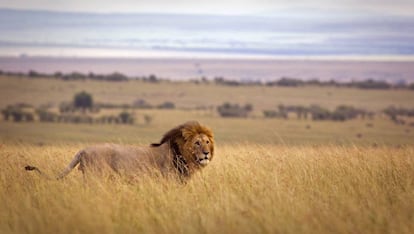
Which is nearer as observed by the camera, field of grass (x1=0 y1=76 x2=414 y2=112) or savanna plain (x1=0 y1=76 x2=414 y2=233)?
savanna plain (x1=0 y1=76 x2=414 y2=233)

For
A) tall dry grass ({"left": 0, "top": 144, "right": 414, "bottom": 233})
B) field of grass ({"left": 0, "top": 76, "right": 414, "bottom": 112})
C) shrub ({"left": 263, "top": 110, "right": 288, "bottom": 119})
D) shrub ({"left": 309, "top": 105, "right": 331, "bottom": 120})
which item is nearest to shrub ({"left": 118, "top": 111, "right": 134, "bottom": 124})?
shrub ({"left": 263, "top": 110, "right": 288, "bottom": 119})

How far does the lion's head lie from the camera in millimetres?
10422

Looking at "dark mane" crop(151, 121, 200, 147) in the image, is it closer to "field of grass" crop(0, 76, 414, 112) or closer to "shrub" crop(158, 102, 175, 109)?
"shrub" crop(158, 102, 175, 109)

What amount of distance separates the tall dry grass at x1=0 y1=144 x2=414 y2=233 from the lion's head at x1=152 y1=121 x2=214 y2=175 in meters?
0.20

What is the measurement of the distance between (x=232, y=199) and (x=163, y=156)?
6.36ft

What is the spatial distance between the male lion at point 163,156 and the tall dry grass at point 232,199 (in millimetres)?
206

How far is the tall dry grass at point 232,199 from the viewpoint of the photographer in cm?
804

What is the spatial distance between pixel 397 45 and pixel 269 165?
17259 centimetres

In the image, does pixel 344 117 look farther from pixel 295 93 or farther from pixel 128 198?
pixel 128 198

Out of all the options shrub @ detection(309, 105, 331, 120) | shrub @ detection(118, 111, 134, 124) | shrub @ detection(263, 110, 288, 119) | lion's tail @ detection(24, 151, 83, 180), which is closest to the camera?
lion's tail @ detection(24, 151, 83, 180)

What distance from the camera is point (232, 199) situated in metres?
8.94

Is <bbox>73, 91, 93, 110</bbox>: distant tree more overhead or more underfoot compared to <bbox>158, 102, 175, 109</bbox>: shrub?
more overhead

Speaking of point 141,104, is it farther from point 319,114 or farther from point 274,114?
point 319,114

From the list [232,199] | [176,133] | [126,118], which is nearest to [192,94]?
[126,118]
